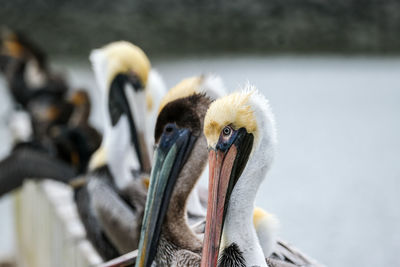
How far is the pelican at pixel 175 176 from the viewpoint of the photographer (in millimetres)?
1918

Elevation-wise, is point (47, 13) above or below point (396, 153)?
above

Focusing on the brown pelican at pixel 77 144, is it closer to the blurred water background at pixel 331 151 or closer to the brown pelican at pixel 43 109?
the brown pelican at pixel 43 109

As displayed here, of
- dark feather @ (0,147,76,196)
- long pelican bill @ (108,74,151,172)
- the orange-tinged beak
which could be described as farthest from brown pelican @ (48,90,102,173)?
the orange-tinged beak

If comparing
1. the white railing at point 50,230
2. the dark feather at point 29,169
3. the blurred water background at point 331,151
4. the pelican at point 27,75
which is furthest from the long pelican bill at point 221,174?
the pelican at point 27,75

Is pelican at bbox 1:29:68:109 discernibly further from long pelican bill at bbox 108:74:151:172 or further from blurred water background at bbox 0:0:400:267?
long pelican bill at bbox 108:74:151:172

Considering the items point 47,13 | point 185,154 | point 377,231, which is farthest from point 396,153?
point 47,13

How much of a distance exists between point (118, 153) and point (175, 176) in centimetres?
94

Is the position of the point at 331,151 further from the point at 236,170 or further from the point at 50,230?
the point at 236,170

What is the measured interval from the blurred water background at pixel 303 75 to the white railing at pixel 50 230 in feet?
3.72

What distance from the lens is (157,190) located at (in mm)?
1947

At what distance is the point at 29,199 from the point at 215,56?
8.42 m

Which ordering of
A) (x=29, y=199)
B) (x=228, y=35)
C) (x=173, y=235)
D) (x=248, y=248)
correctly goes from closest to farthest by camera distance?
(x=248, y=248) → (x=173, y=235) → (x=29, y=199) → (x=228, y=35)

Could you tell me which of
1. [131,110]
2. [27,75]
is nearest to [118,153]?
[131,110]

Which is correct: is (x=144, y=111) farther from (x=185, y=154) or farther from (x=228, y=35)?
(x=228, y=35)
